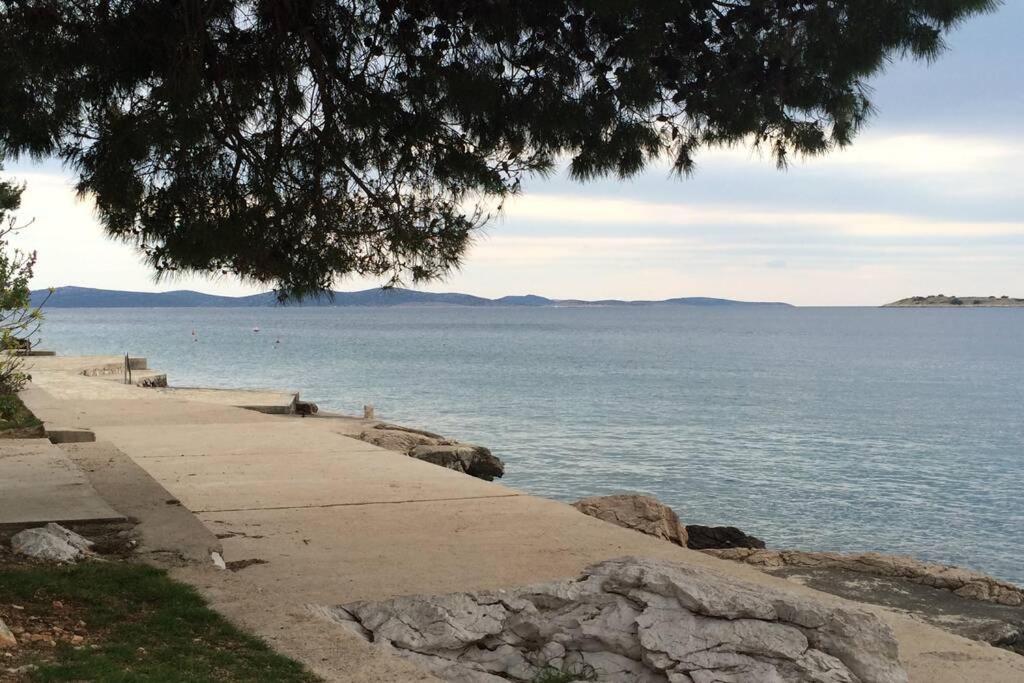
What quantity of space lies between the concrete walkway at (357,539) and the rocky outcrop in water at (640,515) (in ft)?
4.94

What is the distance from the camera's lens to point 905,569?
10367 mm

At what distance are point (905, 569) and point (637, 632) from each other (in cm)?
603

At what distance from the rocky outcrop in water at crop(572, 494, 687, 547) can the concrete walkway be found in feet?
4.94

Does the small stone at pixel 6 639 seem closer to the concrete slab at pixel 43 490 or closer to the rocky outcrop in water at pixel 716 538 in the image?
the concrete slab at pixel 43 490

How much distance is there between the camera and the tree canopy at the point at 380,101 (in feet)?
22.7

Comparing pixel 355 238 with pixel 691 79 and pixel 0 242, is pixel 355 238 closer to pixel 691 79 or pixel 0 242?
pixel 691 79

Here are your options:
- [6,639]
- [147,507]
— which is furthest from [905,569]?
[6,639]

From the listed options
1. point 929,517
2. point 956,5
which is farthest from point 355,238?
point 929,517

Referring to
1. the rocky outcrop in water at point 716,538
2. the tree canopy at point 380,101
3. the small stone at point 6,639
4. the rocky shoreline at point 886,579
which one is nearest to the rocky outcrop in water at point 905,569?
the rocky shoreline at point 886,579

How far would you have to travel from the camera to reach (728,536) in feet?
44.4

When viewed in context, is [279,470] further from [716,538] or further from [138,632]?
[716,538]

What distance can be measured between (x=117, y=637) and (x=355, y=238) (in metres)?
3.59

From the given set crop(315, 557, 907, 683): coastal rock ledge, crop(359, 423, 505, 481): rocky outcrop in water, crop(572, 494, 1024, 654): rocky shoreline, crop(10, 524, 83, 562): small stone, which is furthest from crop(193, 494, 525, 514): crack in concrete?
crop(359, 423, 505, 481): rocky outcrop in water

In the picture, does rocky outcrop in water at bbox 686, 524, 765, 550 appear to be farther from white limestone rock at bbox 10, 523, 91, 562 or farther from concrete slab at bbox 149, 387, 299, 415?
concrete slab at bbox 149, 387, 299, 415
